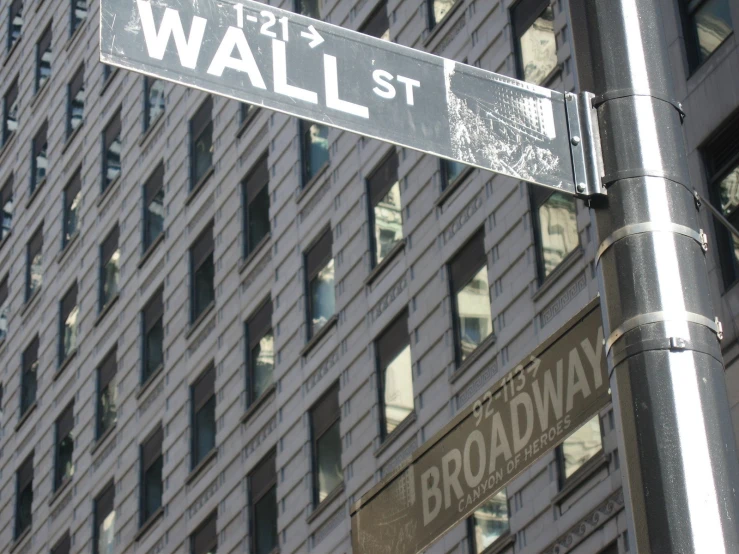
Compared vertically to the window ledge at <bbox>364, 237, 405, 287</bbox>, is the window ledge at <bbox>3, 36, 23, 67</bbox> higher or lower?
higher

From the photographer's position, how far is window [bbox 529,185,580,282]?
19.6 meters

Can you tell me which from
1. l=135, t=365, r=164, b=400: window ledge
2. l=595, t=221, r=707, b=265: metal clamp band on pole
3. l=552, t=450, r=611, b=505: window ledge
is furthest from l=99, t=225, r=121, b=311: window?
l=595, t=221, r=707, b=265: metal clamp band on pole

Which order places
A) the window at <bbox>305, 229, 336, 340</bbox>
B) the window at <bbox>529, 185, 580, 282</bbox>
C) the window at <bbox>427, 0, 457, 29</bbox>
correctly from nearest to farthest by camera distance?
the window at <bbox>529, 185, 580, 282</bbox> → the window at <bbox>427, 0, 457, 29</bbox> → the window at <bbox>305, 229, 336, 340</bbox>

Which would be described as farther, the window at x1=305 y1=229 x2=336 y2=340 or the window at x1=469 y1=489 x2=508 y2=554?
the window at x1=305 y1=229 x2=336 y2=340

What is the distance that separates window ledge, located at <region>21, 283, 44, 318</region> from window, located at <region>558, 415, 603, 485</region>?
71.3ft

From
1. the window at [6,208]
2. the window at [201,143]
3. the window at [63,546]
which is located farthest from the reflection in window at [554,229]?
the window at [6,208]

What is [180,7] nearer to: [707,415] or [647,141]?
[647,141]

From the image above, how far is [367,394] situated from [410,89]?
17.9m

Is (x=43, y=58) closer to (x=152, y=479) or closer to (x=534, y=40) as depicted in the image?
(x=152, y=479)

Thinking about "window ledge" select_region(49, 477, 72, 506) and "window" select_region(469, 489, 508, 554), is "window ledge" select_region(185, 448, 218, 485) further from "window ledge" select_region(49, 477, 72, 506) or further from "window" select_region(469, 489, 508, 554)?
"window" select_region(469, 489, 508, 554)

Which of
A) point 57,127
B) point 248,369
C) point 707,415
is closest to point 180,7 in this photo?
point 707,415

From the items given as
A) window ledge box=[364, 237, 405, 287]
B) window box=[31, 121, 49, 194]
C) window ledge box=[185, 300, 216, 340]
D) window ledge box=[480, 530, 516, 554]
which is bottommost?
window ledge box=[480, 530, 516, 554]

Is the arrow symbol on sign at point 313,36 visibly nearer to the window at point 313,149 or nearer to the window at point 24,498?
the window at point 313,149

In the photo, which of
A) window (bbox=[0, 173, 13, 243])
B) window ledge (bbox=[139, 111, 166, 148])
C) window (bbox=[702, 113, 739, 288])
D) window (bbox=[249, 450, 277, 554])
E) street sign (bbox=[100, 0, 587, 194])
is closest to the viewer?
street sign (bbox=[100, 0, 587, 194])
